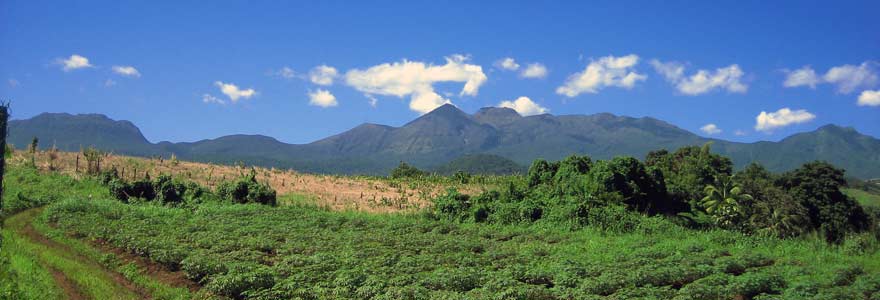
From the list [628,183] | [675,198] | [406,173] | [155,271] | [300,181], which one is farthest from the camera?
[406,173]

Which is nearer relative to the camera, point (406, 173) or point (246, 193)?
point (246, 193)

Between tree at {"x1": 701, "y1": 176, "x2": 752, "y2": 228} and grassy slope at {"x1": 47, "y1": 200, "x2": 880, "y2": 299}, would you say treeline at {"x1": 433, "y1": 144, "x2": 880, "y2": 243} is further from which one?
grassy slope at {"x1": 47, "y1": 200, "x2": 880, "y2": 299}

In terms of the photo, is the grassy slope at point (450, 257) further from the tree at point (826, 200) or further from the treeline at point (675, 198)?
the tree at point (826, 200)

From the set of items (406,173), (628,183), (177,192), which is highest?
(406,173)

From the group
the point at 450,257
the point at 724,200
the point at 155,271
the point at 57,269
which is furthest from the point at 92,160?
the point at 724,200

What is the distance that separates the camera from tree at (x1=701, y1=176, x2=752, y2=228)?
46.5m

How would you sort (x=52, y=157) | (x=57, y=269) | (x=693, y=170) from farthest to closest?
(x=693, y=170) < (x=52, y=157) < (x=57, y=269)

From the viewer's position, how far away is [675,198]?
4284 cm

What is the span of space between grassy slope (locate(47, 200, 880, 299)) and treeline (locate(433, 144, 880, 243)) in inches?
88.9

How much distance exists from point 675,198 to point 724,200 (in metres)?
7.63

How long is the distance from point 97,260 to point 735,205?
43120 millimetres

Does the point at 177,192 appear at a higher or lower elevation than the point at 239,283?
higher

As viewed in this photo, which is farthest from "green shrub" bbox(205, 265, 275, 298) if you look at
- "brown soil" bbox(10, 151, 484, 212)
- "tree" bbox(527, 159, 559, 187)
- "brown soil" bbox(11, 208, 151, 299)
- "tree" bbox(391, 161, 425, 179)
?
"tree" bbox(391, 161, 425, 179)

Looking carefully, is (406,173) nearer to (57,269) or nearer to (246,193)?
(246,193)
